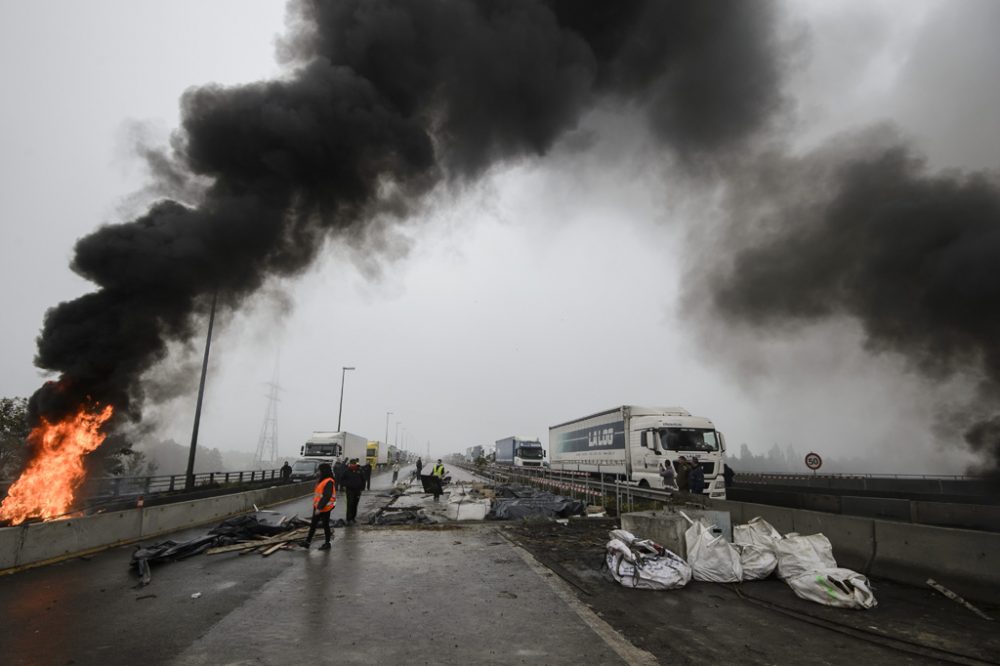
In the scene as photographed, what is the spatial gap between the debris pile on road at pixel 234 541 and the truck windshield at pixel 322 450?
66.1 ft

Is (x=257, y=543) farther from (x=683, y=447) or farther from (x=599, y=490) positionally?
(x=599, y=490)

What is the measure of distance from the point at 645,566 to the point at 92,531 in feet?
30.4

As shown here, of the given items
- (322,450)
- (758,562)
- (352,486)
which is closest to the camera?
(758,562)

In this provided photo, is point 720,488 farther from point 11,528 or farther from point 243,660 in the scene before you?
point 11,528

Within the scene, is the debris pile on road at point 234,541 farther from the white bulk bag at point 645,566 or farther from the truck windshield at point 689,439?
the truck windshield at point 689,439

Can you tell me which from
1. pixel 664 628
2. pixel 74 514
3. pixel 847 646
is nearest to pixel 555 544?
pixel 664 628

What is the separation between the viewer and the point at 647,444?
57.1 feet

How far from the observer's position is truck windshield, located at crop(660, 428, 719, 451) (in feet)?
54.7

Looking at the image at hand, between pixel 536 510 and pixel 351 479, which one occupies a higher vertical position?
pixel 351 479

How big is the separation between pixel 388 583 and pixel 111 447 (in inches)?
300

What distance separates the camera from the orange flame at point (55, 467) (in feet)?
29.1

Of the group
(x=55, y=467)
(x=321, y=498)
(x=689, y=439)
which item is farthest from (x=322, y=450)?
(x=321, y=498)

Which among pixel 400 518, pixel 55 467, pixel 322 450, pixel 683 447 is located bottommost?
pixel 400 518

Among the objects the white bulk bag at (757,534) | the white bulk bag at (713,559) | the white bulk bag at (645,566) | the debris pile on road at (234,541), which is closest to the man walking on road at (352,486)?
the debris pile on road at (234,541)
